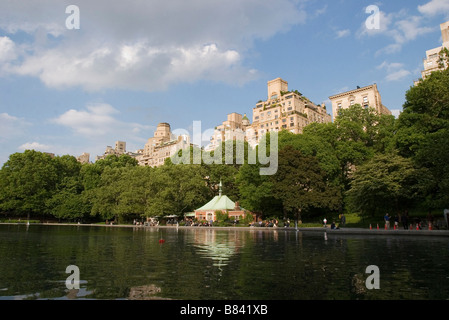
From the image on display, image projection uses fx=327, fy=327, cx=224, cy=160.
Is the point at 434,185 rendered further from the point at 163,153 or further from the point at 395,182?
the point at 163,153

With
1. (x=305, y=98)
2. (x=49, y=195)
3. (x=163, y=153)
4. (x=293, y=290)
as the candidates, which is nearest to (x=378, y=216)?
(x=293, y=290)

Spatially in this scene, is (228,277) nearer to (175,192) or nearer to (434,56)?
(175,192)

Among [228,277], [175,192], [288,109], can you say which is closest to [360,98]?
[288,109]

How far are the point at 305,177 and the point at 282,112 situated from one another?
71.5 metres

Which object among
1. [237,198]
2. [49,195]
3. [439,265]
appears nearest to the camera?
[439,265]

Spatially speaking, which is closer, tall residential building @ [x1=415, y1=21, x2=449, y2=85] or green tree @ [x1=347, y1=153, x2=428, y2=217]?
green tree @ [x1=347, y1=153, x2=428, y2=217]

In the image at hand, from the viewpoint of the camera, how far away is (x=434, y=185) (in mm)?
31734

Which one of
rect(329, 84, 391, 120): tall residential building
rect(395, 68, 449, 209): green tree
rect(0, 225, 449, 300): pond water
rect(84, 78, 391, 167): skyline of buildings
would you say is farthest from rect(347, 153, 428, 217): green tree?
rect(329, 84, 391, 120): tall residential building

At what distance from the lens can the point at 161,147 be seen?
170375 millimetres

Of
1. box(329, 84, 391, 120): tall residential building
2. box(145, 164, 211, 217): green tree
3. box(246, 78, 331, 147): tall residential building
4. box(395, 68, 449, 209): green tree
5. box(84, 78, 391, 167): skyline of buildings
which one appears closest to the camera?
box(395, 68, 449, 209): green tree

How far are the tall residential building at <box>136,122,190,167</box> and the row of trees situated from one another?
200 ft

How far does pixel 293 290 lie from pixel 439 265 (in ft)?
23.8

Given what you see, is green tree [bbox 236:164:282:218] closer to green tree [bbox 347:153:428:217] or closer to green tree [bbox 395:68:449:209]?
green tree [bbox 347:153:428:217]

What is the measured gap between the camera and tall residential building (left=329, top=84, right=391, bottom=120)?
99000mm
